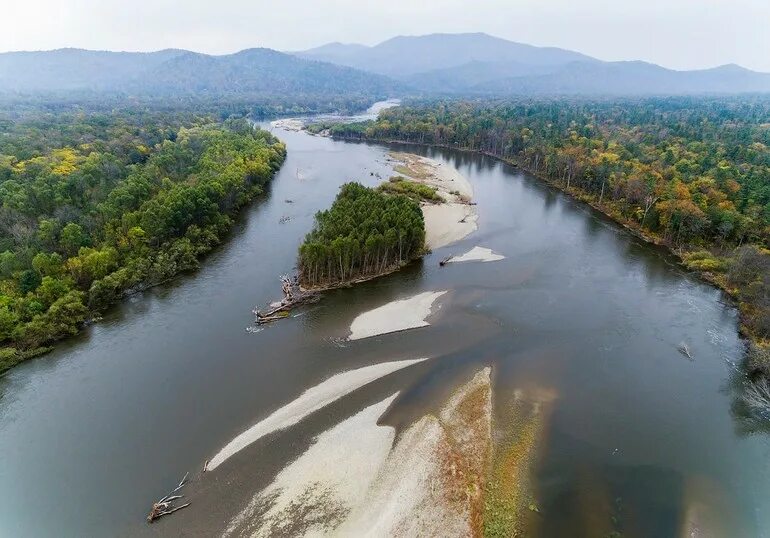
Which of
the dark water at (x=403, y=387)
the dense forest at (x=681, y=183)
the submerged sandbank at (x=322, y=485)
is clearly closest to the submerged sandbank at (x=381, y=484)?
the submerged sandbank at (x=322, y=485)

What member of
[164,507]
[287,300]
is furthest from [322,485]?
[287,300]

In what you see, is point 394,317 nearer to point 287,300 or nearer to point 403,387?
point 403,387

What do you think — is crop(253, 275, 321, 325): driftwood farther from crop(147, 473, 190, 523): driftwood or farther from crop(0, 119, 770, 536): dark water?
crop(147, 473, 190, 523): driftwood

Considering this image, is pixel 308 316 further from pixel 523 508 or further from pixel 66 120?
pixel 66 120

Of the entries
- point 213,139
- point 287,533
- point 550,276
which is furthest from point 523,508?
point 213,139

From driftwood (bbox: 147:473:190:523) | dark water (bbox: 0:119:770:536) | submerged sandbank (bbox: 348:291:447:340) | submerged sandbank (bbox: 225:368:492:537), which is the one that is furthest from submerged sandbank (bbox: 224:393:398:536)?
submerged sandbank (bbox: 348:291:447:340)
